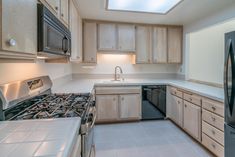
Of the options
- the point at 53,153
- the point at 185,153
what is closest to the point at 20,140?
the point at 53,153

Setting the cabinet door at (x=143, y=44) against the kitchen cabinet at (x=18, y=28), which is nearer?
the kitchen cabinet at (x=18, y=28)

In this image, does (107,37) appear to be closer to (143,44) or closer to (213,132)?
(143,44)

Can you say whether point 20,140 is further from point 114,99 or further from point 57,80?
point 114,99

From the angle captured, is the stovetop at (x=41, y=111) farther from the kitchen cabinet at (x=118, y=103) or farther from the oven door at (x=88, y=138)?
the kitchen cabinet at (x=118, y=103)

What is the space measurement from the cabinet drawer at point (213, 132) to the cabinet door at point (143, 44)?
1.97 meters

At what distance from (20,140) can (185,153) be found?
224cm

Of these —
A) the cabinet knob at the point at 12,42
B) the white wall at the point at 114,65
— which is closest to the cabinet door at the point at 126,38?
the white wall at the point at 114,65

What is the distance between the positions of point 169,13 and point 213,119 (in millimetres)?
1951

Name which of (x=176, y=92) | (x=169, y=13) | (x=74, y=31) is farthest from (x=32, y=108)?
(x=169, y=13)

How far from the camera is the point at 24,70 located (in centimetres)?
170

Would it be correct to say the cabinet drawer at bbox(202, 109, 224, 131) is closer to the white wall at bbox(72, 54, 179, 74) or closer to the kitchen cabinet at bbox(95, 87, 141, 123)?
the kitchen cabinet at bbox(95, 87, 141, 123)

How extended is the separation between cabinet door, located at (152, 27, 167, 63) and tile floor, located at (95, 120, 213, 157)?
59.7 inches

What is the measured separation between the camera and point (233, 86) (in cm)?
171

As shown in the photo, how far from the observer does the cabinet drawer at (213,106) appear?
6.79ft
